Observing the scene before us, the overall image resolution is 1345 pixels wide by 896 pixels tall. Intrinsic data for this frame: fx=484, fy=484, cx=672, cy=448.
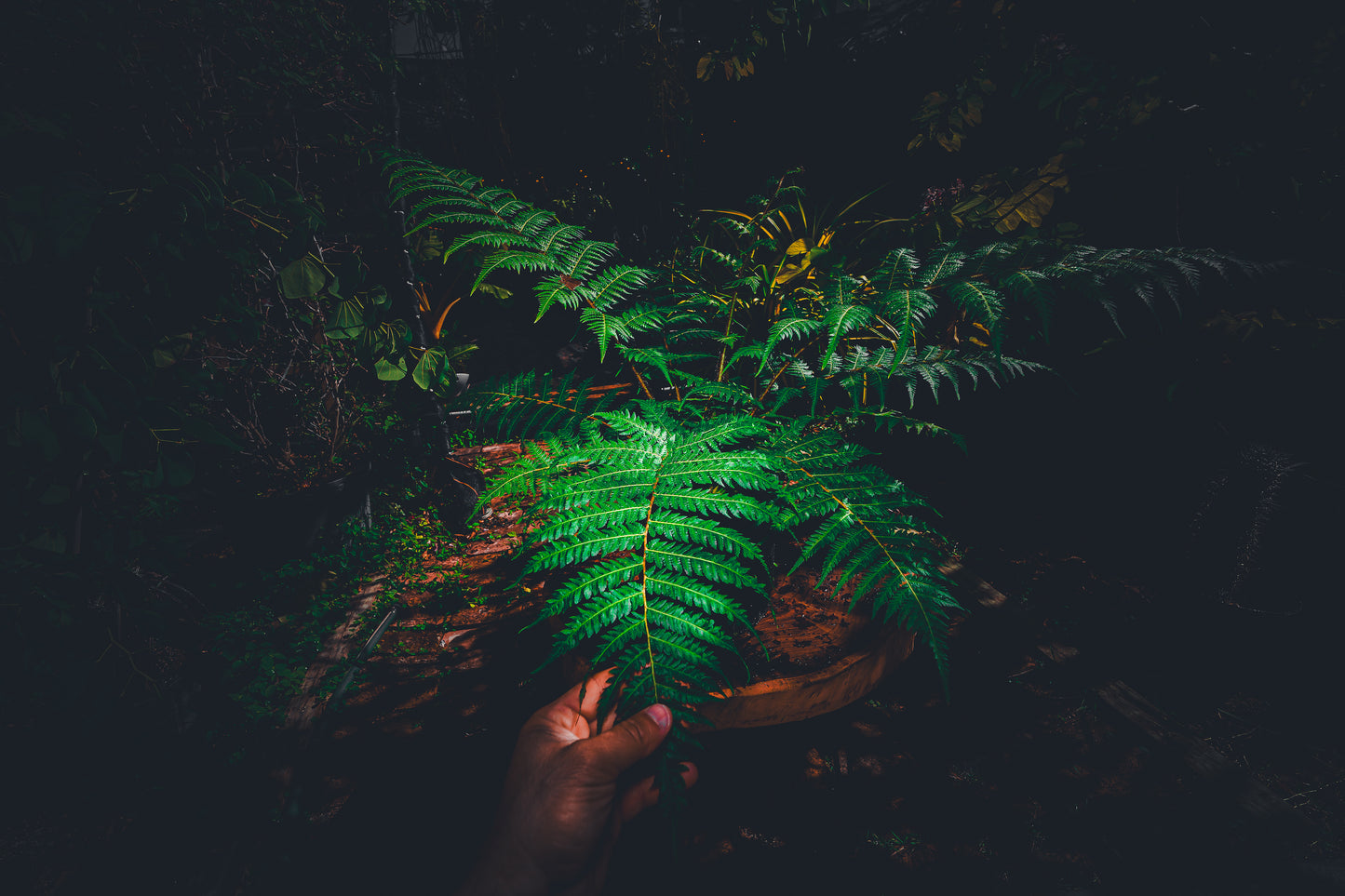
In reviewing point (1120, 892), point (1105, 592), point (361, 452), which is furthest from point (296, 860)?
point (1105, 592)

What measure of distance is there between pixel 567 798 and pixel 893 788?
0.96 metres

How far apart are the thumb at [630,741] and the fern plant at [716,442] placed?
7 cm

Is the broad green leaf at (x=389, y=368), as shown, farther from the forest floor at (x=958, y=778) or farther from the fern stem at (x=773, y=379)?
the fern stem at (x=773, y=379)

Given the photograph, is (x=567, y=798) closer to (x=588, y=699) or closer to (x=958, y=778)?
(x=588, y=699)

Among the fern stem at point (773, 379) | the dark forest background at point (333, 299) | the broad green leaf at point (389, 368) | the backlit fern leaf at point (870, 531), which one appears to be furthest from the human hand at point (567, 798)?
the broad green leaf at point (389, 368)

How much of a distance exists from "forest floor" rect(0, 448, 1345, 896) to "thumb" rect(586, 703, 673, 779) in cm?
32

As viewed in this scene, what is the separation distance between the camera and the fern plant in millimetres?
741

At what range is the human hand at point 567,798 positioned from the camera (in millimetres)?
835

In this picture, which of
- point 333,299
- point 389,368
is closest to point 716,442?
point 389,368

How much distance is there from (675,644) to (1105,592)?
7.74ft

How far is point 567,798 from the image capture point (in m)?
0.87

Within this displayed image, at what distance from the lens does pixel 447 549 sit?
249cm

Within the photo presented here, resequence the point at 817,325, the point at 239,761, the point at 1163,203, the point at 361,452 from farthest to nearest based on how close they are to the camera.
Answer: the point at 361,452
the point at 1163,203
the point at 239,761
the point at 817,325

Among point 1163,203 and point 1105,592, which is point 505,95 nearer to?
point 1163,203
